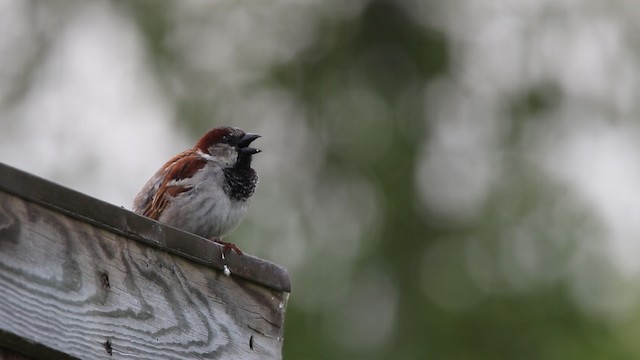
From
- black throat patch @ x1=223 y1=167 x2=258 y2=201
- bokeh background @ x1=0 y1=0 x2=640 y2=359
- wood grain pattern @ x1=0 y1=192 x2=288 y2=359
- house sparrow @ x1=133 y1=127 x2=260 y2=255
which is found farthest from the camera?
bokeh background @ x1=0 y1=0 x2=640 y2=359

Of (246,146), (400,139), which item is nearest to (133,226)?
(246,146)

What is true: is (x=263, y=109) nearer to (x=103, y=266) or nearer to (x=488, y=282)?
(x=488, y=282)

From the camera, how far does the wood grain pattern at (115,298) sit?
2.73 m

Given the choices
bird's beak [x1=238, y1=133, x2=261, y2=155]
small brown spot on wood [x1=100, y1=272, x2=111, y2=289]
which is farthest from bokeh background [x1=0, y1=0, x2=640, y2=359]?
small brown spot on wood [x1=100, y1=272, x2=111, y2=289]

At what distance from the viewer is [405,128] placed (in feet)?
43.0

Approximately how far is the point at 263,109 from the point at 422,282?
7.35 feet

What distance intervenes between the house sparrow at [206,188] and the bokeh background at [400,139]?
18.0 ft

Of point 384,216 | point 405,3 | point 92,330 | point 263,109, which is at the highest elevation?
point 405,3

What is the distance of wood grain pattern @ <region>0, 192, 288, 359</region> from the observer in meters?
2.73

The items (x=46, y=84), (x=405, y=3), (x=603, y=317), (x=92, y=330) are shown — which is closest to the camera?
(x=92, y=330)

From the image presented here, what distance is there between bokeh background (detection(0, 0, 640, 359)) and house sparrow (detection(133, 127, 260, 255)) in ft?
18.0

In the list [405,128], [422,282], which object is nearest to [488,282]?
[422,282]

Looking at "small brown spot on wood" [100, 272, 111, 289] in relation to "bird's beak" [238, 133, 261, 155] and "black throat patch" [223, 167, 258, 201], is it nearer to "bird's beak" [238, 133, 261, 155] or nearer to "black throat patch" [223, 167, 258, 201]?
"black throat patch" [223, 167, 258, 201]

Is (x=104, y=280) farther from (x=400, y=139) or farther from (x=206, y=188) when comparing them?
(x=400, y=139)
